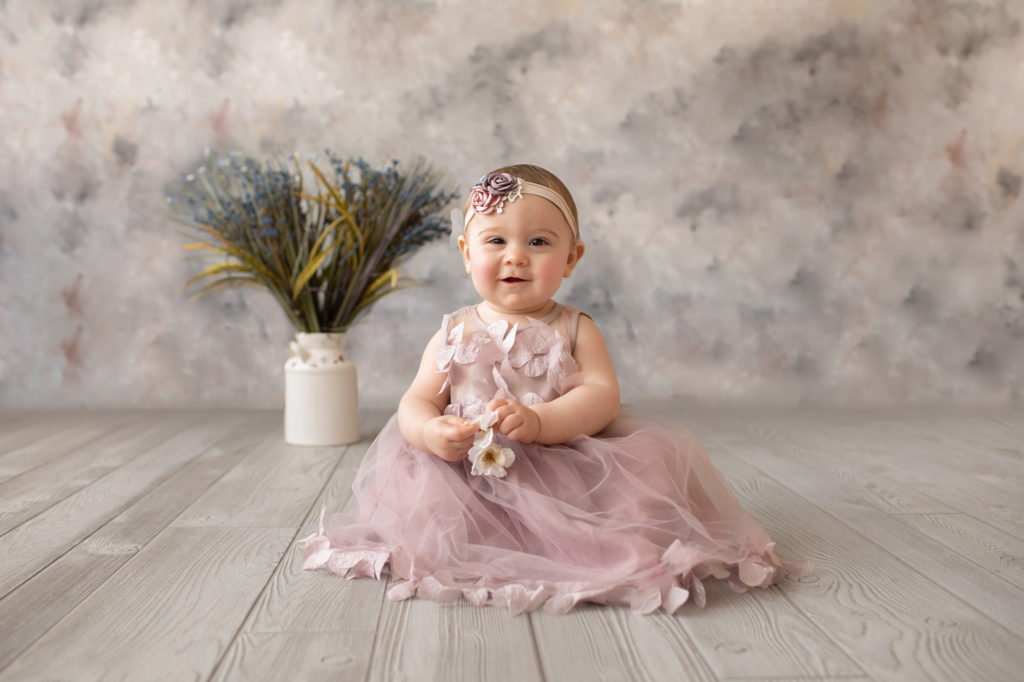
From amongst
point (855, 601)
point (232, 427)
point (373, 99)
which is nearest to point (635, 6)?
point (373, 99)

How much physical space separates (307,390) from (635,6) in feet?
5.63

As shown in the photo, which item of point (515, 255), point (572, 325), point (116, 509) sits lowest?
point (116, 509)

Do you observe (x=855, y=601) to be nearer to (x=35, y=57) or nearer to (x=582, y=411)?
(x=582, y=411)

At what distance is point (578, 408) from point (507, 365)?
15 centimetres

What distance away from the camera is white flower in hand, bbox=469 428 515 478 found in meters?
1.32

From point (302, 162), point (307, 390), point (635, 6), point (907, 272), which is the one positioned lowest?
point (307, 390)

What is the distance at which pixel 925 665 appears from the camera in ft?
3.37

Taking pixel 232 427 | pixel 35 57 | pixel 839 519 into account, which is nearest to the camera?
pixel 839 519

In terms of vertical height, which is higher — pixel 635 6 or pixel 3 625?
pixel 635 6

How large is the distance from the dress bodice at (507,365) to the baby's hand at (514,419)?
121mm

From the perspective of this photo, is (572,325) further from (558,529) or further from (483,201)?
(558,529)

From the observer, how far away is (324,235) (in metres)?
2.32

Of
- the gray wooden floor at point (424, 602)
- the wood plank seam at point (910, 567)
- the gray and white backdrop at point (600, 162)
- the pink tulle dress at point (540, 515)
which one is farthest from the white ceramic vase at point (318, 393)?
the wood plank seam at point (910, 567)

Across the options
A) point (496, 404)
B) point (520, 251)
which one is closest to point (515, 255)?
point (520, 251)
